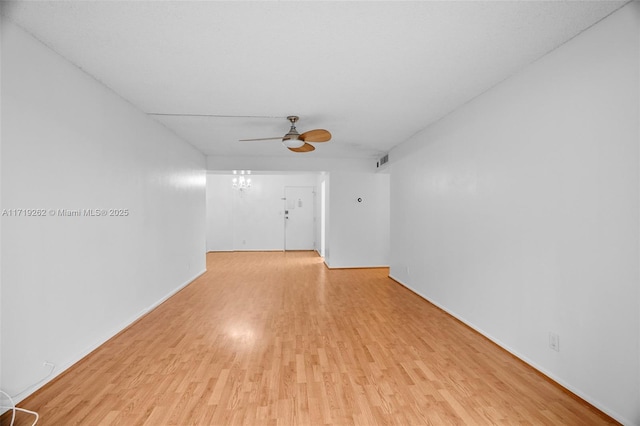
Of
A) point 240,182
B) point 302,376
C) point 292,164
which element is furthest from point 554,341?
point 240,182

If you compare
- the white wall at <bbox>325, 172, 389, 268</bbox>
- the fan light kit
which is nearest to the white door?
the fan light kit

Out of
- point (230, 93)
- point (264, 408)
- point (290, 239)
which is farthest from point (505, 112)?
point (290, 239)

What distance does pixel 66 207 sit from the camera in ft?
7.68

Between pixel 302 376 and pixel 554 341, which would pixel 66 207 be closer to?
pixel 302 376

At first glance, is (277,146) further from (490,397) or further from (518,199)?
(490,397)

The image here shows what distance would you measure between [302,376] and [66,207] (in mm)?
2214

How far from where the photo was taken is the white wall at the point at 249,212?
9336mm

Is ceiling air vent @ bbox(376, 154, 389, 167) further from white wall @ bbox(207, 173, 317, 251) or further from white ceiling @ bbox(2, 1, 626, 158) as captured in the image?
white wall @ bbox(207, 173, 317, 251)

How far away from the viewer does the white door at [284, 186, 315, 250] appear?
9453 millimetres

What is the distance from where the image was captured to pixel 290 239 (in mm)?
9492

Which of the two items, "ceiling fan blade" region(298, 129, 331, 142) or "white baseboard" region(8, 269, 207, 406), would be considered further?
"ceiling fan blade" region(298, 129, 331, 142)

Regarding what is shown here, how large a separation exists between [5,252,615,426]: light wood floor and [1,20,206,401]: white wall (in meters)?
0.28

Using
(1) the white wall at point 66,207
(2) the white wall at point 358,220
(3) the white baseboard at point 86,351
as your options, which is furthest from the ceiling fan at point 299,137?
(2) the white wall at point 358,220

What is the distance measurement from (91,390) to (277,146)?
414 centimetres
